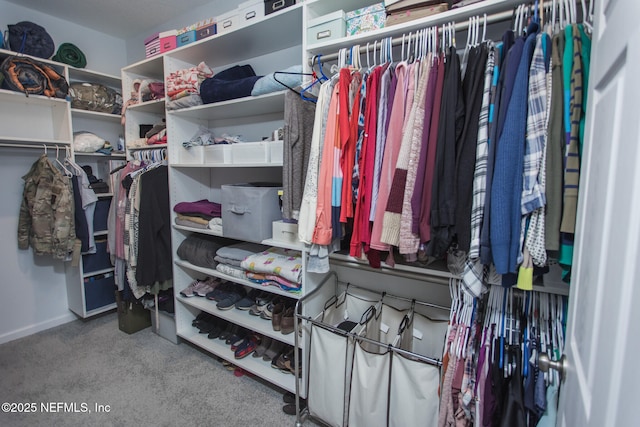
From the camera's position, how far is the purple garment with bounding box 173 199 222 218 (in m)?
2.23

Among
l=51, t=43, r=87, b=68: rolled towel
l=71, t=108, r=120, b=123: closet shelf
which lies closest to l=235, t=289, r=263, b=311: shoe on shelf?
l=71, t=108, r=120, b=123: closet shelf

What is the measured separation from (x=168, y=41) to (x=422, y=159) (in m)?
2.16

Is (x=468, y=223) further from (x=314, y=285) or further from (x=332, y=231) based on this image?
(x=314, y=285)

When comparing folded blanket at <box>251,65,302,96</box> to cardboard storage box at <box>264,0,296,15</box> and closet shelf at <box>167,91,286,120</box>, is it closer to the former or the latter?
closet shelf at <box>167,91,286,120</box>

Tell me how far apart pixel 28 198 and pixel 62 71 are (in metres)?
1.08

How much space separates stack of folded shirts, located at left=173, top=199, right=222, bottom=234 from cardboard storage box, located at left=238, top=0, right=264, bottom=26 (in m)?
1.20

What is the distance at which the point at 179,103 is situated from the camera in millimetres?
2223

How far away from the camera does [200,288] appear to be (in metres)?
2.49

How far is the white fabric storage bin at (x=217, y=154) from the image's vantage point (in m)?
2.04

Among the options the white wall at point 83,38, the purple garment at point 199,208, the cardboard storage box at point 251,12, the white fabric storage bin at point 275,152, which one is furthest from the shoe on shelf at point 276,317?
the white wall at point 83,38

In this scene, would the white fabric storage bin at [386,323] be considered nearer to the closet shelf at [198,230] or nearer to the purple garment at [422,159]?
the purple garment at [422,159]

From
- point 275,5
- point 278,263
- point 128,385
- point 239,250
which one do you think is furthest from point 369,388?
point 275,5

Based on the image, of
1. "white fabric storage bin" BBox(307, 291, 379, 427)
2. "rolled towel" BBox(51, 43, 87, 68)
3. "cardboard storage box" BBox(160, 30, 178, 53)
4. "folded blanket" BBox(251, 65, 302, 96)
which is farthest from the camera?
"rolled towel" BBox(51, 43, 87, 68)

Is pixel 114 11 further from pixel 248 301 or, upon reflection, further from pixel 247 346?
pixel 247 346
